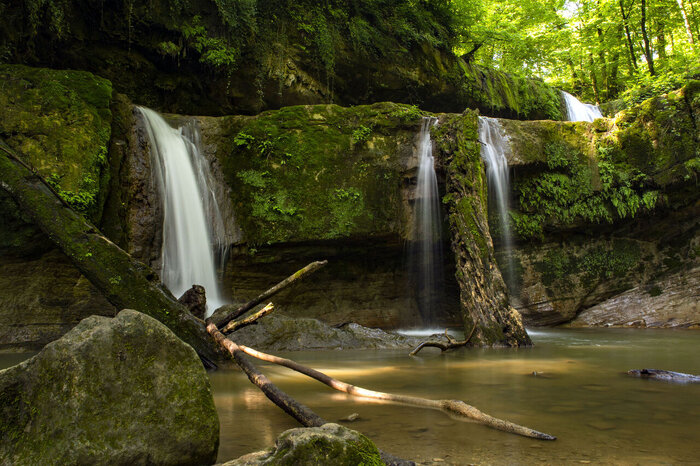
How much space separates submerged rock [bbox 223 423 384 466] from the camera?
1487 mm

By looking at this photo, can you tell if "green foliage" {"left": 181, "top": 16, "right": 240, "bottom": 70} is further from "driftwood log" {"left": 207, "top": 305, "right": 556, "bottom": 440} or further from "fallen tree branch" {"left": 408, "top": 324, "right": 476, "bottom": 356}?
"driftwood log" {"left": 207, "top": 305, "right": 556, "bottom": 440}

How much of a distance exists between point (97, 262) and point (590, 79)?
74.3ft

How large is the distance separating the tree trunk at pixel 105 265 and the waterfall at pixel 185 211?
268 cm

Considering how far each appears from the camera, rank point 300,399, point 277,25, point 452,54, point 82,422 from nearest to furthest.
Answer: point 82,422, point 300,399, point 277,25, point 452,54

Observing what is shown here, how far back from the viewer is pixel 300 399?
3.32 m

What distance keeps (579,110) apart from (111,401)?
731 inches

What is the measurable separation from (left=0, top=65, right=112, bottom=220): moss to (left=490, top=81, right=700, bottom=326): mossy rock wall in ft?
29.5

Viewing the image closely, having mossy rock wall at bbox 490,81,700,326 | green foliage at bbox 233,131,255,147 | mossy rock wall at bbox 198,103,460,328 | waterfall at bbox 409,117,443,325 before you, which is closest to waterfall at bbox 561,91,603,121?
mossy rock wall at bbox 490,81,700,326

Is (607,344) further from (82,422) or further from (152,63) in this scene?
(152,63)

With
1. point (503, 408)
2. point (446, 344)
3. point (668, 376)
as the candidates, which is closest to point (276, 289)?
point (503, 408)

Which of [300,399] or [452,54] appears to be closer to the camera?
[300,399]

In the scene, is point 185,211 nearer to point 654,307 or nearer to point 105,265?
point 105,265

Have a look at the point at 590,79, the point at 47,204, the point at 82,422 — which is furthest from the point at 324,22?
the point at 590,79

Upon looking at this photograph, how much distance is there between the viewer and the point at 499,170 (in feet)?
35.4
